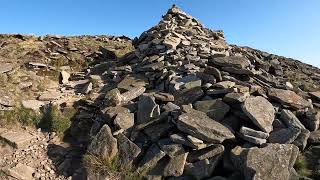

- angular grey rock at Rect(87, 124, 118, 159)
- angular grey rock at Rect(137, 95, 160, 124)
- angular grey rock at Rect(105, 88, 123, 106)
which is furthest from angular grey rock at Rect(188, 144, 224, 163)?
angular grey rock at Rect(105, 88, 123, 106)

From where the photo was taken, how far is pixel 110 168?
11398 mm

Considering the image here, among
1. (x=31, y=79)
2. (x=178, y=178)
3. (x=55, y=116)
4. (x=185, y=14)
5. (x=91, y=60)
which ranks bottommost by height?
(x=178, y=178)

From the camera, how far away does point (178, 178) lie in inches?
431

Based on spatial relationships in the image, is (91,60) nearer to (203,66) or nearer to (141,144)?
(203,66)

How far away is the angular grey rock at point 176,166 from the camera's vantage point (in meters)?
11.0

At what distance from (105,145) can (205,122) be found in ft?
10.5

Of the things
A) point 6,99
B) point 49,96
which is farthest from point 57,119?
point 6,99

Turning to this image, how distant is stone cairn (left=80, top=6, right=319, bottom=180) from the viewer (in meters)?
10.8

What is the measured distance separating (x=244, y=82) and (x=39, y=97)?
8725 millimetres

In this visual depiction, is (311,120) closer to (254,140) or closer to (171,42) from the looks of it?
(254,140)

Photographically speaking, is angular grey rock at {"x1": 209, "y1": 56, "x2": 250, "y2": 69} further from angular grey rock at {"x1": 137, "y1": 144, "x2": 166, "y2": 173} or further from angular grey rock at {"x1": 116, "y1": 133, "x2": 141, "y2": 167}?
angular grey rock at {"x1": 116, "y1": 133, "x2": 141, "y2": 167}

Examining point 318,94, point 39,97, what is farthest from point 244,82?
point 39,97

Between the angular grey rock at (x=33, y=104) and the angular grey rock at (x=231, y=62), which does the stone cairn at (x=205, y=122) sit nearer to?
the angular grey rock at (x=231, y=62)

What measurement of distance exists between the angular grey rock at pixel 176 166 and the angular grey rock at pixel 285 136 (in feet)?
8.59
